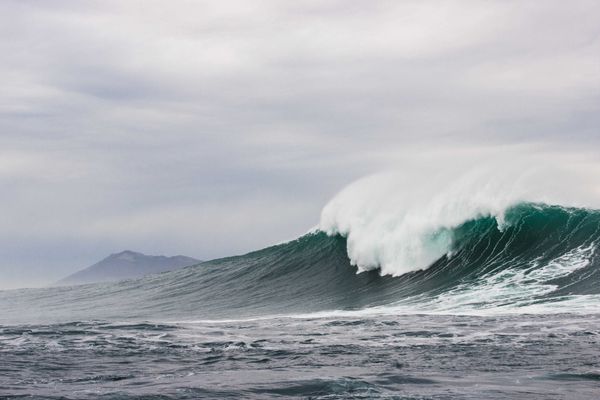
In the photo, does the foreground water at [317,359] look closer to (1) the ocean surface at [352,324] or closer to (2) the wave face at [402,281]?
(1) the ocean surface at [352,324]

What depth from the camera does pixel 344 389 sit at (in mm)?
8805

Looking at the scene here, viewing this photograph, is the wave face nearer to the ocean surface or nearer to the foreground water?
the ocean surface

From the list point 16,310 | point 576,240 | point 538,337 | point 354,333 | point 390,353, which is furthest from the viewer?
point 16,310

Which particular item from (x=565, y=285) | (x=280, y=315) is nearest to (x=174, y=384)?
(x=280, y=315)

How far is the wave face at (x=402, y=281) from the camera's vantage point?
20.0 metres

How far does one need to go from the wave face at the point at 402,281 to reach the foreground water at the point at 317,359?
11.3 feet

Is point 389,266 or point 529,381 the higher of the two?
point 389,266

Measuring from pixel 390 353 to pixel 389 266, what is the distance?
14.6 m

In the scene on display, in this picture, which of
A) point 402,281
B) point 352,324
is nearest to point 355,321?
point 352,324

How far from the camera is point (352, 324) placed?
16328 mm

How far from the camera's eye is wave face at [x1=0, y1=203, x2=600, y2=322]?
20.0 meters

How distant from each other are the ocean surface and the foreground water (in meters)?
0.04

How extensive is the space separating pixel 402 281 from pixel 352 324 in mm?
8497

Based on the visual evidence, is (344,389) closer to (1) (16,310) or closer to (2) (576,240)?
(2) (576,240)
